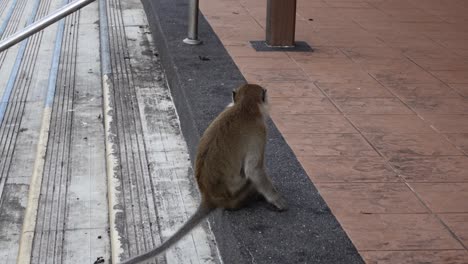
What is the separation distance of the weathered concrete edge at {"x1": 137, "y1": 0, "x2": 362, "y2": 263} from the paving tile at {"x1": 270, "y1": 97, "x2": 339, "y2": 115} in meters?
0.31

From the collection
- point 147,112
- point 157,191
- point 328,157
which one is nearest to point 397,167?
point 328,157

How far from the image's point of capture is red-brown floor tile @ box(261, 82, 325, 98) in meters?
5.85

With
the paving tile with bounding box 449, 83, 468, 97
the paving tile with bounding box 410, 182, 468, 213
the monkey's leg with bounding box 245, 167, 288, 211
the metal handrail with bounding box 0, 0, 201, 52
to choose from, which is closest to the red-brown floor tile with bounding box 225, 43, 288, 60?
the paving tile with bounding box 449, 83, 468, 97

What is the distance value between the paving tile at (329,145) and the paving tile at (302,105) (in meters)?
0.43

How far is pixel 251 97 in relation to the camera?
398 cm

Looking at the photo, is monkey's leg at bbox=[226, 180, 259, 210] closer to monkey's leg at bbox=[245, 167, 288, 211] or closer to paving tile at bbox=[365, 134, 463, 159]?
monkey's leg at bbox=[245, 167, 288, 211]

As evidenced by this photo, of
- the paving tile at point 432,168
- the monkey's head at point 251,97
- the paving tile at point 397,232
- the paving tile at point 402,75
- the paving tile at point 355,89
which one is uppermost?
the monkey's head at point 251,97

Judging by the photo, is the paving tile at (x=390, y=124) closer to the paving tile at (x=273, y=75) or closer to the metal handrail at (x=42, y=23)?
the paving tile at (x=273, y=75)

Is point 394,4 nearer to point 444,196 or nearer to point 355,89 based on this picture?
point 355,89

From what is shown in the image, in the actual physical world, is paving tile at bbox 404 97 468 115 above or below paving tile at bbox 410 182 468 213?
below

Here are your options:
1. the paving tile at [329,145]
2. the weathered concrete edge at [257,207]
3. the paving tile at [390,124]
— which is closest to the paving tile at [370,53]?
the weathered concrete edge at [257,207]

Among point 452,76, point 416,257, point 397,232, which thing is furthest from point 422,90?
point 416,257

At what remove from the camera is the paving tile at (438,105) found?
5603mm

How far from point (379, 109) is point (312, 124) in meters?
0.57
